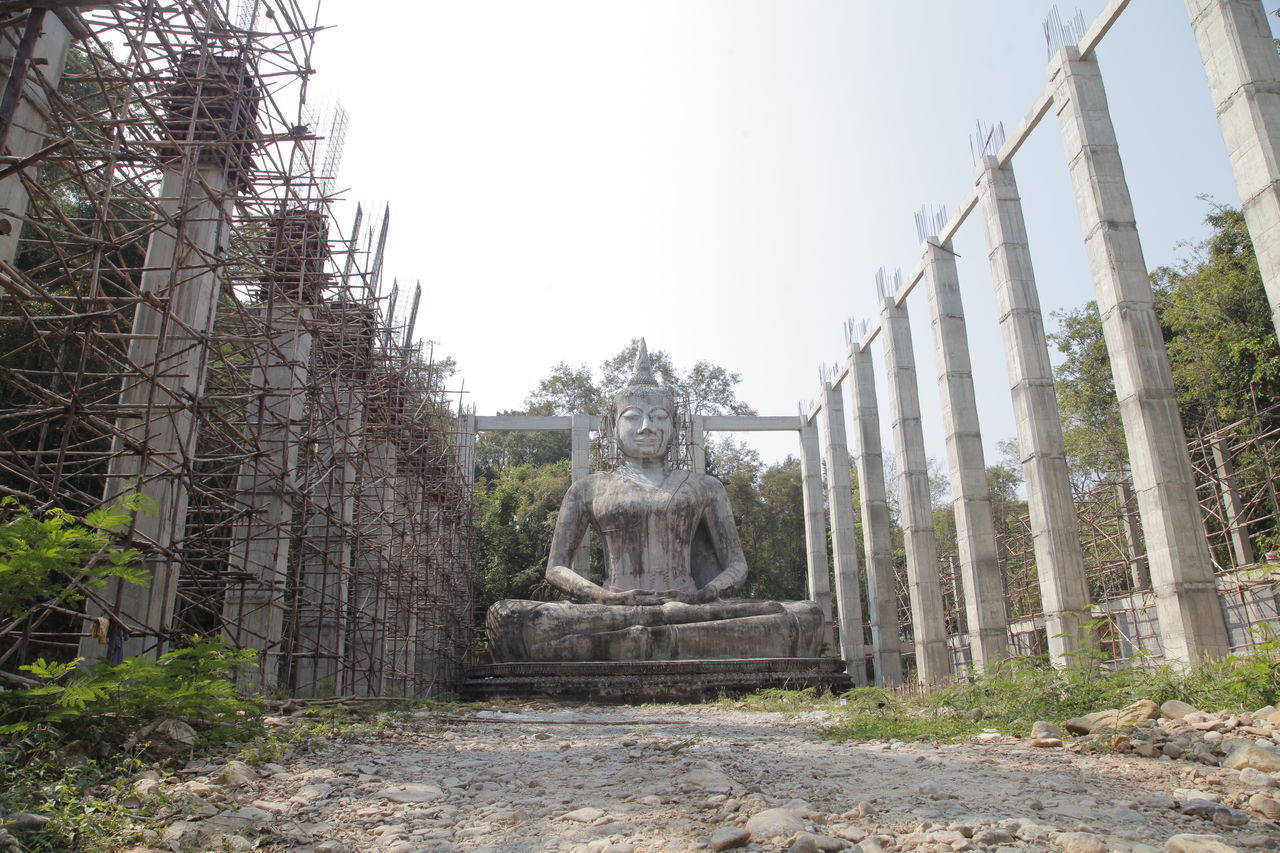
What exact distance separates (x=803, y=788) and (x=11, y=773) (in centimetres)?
347

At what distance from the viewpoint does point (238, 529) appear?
11.5 m

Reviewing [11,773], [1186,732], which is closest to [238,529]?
[11,773]

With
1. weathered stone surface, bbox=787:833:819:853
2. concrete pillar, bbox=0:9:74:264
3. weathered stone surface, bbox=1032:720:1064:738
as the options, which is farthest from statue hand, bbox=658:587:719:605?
weathered stone surface, bbox=787:833:819:853

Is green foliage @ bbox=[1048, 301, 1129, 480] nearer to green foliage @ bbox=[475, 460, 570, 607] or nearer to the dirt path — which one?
green foliage @ bbox=[475, 460, 570, 607]

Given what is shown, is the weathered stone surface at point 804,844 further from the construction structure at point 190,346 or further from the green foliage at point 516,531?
the green foliage at point 516,531

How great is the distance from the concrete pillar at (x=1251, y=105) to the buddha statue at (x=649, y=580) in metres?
7.37

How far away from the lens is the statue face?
16.1 meters

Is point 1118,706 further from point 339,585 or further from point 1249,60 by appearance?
point 339,585

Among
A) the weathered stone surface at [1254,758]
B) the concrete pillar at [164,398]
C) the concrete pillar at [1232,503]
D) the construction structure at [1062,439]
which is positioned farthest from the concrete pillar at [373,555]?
the concrete pillar at [1232,503]

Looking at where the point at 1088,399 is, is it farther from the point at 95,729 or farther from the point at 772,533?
the point at 95,729

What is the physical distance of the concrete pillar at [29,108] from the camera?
6.49m

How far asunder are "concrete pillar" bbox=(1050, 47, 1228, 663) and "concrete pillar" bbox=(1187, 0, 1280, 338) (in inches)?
59.8

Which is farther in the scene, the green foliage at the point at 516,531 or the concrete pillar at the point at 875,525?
the green foliage at the point at 516,531

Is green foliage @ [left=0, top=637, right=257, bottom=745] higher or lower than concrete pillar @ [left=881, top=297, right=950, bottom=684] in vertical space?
lower
